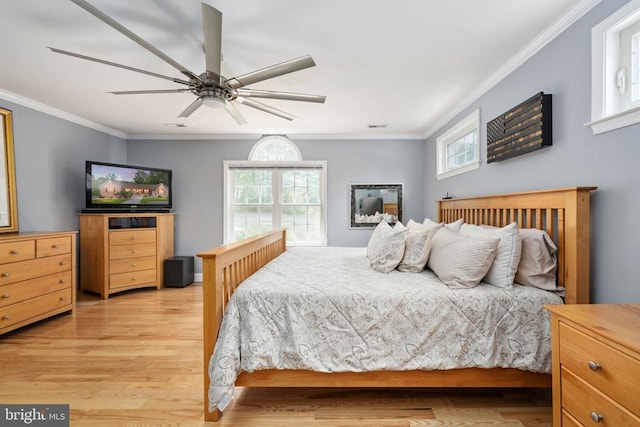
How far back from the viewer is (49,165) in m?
3.46

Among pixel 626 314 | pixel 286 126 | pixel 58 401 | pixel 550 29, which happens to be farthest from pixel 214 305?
pixel 286 126

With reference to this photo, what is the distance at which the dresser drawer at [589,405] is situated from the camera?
3.06 feet

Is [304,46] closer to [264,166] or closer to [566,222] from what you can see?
[566,222]

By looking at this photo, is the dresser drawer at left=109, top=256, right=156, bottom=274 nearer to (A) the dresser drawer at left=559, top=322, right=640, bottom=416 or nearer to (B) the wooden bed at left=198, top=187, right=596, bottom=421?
(B) the wooden bed at left=198, top=187, right=596, bottom=421

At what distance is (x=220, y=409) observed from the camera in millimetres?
1499

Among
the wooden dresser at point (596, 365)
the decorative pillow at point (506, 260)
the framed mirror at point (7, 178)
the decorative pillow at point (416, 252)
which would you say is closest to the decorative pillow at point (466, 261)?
the decorative pillow at point (506, 260)

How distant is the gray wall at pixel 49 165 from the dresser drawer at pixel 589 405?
481 cm

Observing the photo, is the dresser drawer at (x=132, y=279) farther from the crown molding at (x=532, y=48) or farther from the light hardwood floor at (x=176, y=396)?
the crown molding at (x=532, y=48)

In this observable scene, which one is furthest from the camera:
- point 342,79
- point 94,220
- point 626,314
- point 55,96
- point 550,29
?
point 94,220

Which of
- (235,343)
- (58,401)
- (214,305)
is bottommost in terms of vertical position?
(58,401)

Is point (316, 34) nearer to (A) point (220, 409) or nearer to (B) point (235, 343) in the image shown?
(B) point (235, 343)

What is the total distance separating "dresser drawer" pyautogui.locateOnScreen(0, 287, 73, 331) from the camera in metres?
2.52

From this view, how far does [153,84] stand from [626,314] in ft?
12.1

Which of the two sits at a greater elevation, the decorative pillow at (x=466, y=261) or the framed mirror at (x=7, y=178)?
the framed mirror at (x=7, y=178)
